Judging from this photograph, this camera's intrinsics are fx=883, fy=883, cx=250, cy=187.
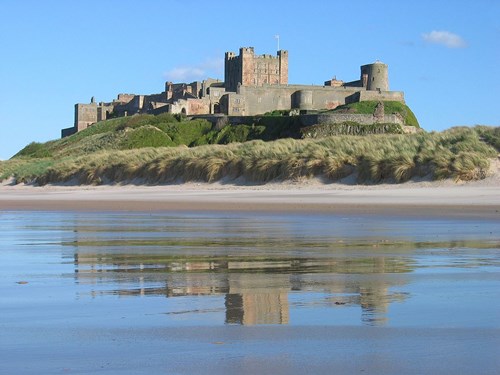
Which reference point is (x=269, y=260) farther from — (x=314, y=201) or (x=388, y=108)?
(x=388, y=108)

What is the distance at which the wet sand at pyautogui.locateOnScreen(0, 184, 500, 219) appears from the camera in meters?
15.9

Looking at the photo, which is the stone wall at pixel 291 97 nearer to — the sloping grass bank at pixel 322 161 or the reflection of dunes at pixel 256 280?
the sloping grass bank at pixel 322 161

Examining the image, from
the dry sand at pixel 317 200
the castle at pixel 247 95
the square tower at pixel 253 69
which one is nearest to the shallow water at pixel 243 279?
the dry sand at pixel 317 200

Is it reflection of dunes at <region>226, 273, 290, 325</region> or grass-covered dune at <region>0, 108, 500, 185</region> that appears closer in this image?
reflection of dunes at <region>226, 273, 290, 325</region>

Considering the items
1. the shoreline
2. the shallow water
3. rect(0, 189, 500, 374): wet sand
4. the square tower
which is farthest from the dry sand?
the square tower

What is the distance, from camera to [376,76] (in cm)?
7338

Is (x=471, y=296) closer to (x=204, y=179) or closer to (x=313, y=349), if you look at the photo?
(x=313, y=349)

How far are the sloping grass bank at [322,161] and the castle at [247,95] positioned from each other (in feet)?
107

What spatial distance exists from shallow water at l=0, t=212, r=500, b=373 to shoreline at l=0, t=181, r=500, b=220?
12.3 ft

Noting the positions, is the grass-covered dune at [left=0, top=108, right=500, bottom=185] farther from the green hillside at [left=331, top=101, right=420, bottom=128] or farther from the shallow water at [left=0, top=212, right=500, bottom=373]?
the green hillside at [left=331, top=101, right=420, bottom=128]

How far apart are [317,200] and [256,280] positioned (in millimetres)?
12422

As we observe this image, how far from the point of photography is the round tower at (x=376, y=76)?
240ft

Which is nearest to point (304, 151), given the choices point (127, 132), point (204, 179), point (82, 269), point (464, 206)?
point (204, 179)

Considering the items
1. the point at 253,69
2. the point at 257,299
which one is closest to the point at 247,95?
the point at 253,69
